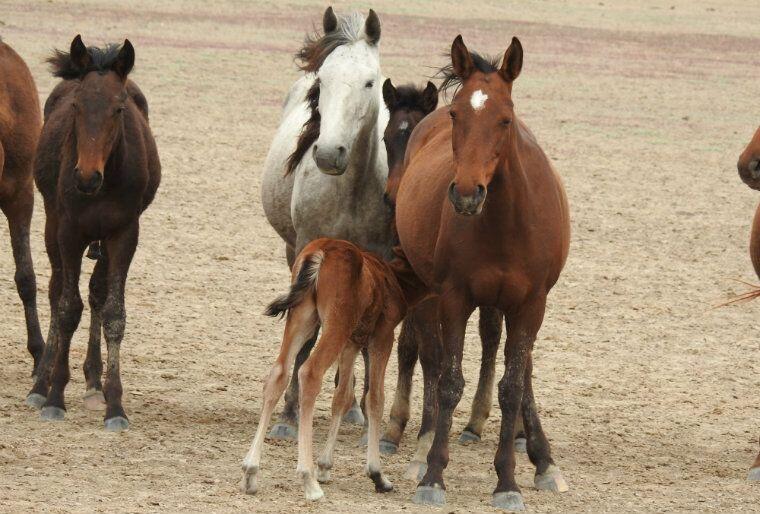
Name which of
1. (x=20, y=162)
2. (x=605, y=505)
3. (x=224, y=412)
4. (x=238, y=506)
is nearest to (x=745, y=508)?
(x=605, y=505)

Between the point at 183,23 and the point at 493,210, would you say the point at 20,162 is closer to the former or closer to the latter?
the point at 493,210

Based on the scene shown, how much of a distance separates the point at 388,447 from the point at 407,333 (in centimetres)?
68

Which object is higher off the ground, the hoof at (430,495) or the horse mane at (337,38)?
the horse mane at (337,38)

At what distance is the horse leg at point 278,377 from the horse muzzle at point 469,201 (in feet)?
3.18

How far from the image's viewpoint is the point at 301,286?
6.28 meters

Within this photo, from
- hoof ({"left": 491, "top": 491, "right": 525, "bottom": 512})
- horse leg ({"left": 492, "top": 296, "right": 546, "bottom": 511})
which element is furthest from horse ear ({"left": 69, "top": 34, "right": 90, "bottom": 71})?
hoof ({"left": 491, "top": 491, "right": 525, "bottom": 512})

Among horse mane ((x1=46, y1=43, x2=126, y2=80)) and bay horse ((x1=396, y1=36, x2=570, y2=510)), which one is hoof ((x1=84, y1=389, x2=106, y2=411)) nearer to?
horse mane ((x1=46, y1=43, x2=126, y2=80))

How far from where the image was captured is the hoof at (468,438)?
25.2ft

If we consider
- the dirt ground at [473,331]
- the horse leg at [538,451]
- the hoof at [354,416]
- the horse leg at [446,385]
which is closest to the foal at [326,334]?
the dirt ground at [473,331]

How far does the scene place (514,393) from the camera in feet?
20.9

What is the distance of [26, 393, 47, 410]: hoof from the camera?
772 centimetres

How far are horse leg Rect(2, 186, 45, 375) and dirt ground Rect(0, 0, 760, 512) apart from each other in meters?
0.29

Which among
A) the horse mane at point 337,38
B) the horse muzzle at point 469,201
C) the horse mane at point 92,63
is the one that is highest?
the horse mane at point 337,38

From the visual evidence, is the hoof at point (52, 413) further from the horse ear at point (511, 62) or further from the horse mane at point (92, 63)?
the horse ear at point (511, 62)
